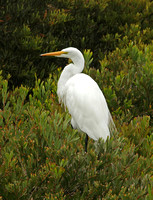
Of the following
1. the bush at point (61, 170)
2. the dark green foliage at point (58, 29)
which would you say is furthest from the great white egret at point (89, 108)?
the dark green foliage at point (58, 29)

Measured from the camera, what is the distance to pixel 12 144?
8.12 feet

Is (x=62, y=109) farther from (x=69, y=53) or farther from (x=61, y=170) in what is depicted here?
(x=61, y=170)

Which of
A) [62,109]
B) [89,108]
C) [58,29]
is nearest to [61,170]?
[89,108]

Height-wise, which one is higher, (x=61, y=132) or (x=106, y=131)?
(x=61, y=132)

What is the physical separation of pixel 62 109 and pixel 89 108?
0.85 meters

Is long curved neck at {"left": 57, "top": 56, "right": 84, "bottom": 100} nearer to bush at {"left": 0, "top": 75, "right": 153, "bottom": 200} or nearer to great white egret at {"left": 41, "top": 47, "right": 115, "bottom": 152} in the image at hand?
great white egret at {"left": 41, "top": 47, "right": 115, "bottom": 152}

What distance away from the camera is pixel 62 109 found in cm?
399

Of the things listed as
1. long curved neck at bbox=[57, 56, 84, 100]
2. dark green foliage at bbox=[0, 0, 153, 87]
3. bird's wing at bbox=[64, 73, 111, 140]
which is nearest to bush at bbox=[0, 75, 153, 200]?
bird's wing at bbox=[64, 73, 111, 140]

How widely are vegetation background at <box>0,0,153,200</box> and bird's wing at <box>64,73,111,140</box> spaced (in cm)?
18

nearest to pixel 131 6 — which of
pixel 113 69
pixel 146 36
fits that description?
pixel 146 36

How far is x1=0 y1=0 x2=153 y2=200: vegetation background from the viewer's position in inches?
90.4

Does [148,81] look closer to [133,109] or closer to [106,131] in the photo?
[133,109]

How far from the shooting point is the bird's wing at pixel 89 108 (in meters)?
3.18

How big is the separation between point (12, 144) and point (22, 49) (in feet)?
14.6
